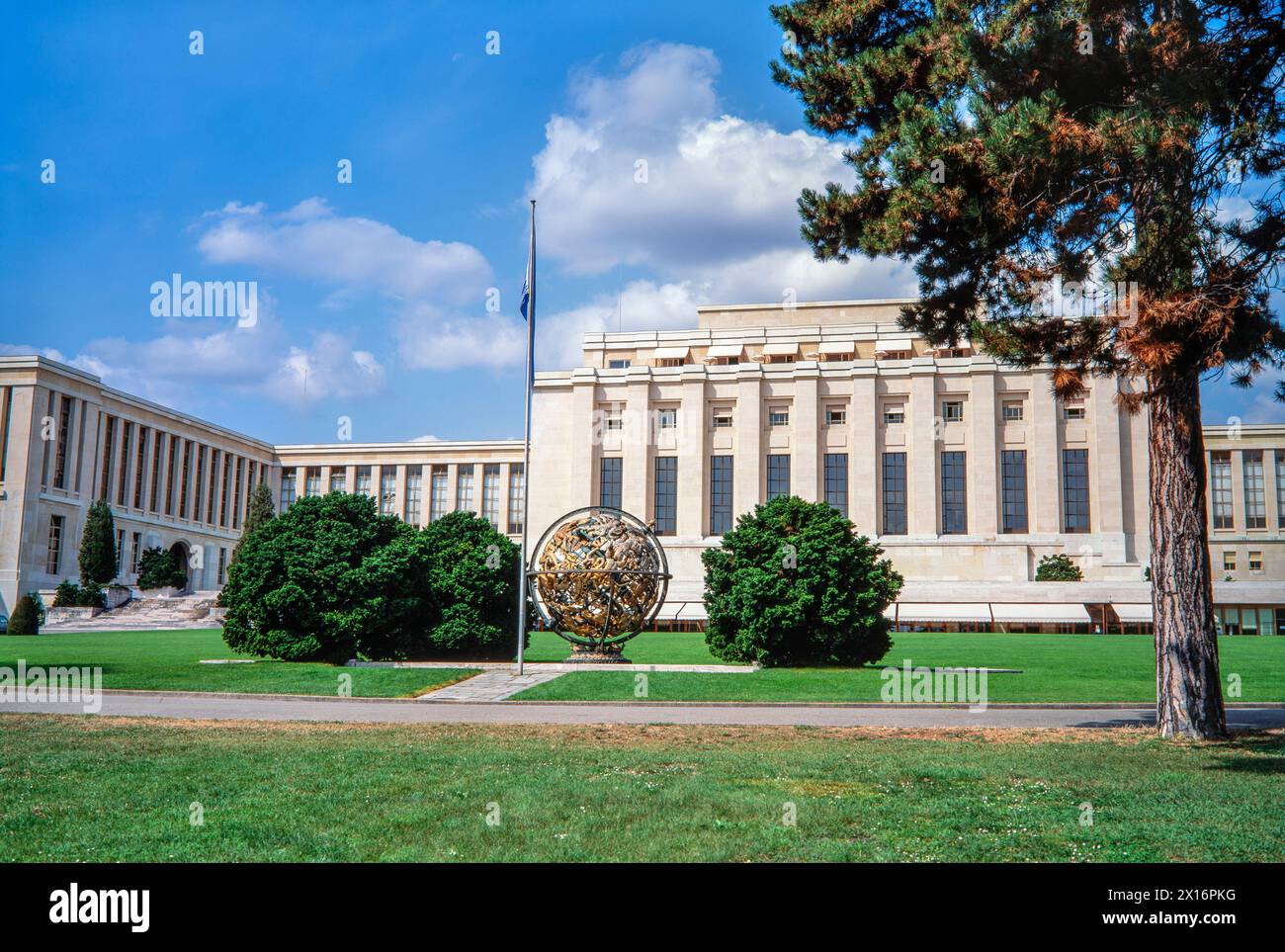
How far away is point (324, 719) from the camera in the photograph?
14820 millimetres

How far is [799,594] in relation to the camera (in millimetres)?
24578

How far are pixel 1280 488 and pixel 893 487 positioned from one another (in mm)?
30726

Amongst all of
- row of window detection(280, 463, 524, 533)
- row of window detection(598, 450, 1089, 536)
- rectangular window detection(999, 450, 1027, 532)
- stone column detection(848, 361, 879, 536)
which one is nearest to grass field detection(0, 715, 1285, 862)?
row of window detection(598, 450, 1089, 536)

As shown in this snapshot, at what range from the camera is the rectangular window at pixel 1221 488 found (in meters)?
75.1

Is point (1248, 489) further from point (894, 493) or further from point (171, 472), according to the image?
point (171, 472)

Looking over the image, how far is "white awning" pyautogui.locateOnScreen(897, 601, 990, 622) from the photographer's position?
179 feet

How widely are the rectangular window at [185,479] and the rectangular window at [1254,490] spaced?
91557mm

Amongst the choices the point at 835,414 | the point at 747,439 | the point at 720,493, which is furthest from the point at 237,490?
the point at 835,414

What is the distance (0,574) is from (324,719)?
66.5 m

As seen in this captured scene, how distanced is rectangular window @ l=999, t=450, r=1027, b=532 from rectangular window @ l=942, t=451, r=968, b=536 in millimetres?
2565

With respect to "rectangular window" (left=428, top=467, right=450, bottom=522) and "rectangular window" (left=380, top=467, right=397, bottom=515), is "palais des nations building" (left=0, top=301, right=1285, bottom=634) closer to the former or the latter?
"rectangular window" (left=380, top=467, right=397, bottom=515)

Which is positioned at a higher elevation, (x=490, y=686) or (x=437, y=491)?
(x=437, y=491)
